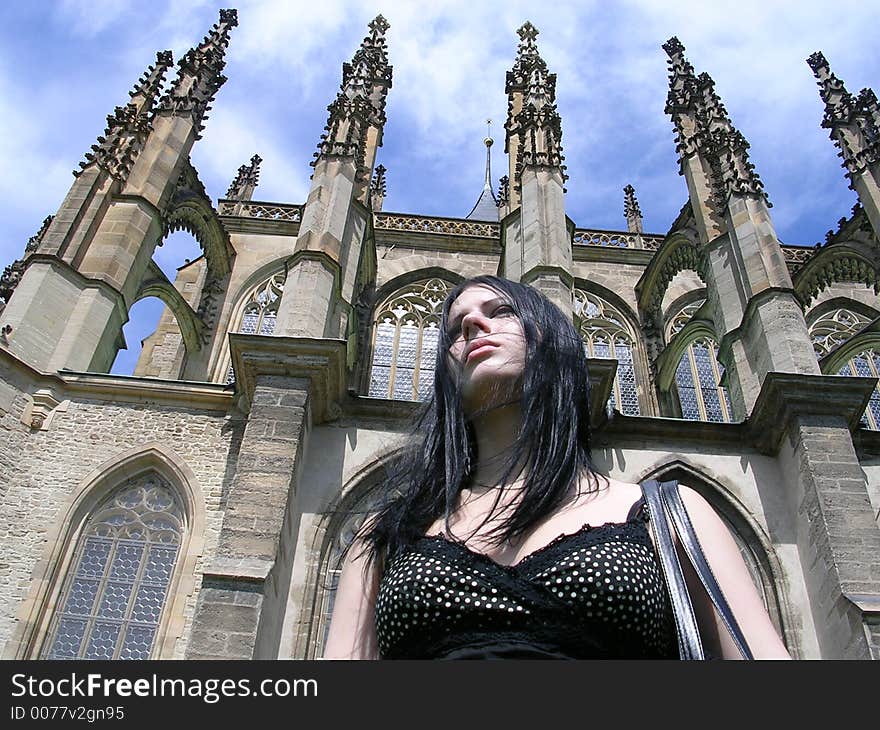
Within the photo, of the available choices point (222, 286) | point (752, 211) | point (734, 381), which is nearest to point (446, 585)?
point (734, 381)

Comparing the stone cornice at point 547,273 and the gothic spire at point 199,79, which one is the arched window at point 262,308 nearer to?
the gothic spire at point 199,79

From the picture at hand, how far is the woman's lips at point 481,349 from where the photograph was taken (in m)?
2.15

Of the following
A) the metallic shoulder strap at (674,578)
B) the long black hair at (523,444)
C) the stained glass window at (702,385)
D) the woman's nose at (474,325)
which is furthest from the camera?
the stained glass window at (702,385)

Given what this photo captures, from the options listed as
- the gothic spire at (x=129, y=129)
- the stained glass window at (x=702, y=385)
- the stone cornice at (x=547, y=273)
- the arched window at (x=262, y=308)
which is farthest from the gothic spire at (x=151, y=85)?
the stained glass window at (x=702, y=385)

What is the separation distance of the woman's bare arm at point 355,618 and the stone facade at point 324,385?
11.0 feet

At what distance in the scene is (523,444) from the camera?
81.9 inches

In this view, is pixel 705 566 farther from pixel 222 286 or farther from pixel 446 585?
pixel 222 286

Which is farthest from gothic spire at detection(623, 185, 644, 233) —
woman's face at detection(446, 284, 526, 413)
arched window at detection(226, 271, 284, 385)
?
woman's face at detection(446, 284, 526, 413)

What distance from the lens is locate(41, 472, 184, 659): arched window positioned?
7.36m

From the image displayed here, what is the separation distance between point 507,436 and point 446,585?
0.62 metres

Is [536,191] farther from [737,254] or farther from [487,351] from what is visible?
[487,351]

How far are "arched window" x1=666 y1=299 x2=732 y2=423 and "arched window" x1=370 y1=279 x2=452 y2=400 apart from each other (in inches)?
176

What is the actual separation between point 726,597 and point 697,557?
0.31 ft

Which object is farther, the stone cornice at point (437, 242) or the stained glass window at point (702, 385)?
the stone cornice at point (437, 242)
